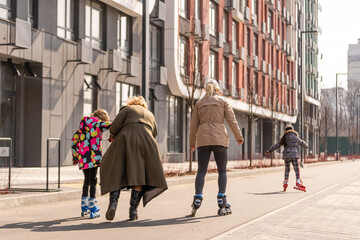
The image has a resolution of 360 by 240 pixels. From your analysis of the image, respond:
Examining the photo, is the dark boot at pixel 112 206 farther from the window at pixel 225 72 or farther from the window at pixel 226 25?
Result: the window at pixel 226 25

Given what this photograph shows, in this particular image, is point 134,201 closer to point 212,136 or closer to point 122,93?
point 212,136

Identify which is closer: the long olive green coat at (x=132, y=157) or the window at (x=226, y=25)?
the long olive green coat at (x=132, y=157)

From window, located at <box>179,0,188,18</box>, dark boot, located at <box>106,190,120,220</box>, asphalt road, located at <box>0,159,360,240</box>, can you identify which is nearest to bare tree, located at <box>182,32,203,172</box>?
asphalt road, located at <box>0,159,360,240</box>

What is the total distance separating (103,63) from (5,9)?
5.96m

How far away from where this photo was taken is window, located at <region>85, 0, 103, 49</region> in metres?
23.8

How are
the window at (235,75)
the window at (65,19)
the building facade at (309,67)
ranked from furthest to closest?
the building facade at (309,67) < the window at (235,75) < the window at (65,19)

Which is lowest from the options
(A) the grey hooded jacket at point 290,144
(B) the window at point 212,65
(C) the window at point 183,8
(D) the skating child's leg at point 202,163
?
(D) the skating child's leg at point 202,163

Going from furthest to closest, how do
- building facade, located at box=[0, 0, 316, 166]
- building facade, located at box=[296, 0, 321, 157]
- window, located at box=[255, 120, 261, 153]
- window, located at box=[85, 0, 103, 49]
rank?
building facade, located at box=[296, 0, 321, 157] → window, located at box=[255, 120, 261, 153] → window, located at box=[85, 0, 103, 49] → building facade, located at box=[0, 0, 316, 166]

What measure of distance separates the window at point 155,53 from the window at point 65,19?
21.2 feet

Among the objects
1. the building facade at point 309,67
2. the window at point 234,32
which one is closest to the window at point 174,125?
the window at point 234,32

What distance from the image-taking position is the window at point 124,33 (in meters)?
26.4

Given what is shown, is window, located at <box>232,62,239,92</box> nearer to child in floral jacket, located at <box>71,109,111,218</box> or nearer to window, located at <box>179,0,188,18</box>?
window, located at <box>179,0,188,18</box>

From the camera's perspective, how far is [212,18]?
36.7m

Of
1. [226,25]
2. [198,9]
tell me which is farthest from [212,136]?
[226,25]
